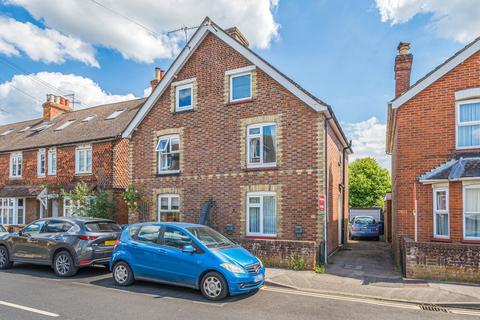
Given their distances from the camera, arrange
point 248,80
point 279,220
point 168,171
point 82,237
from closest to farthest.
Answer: point 82,237, point 279,220, point 248,80, point 168,171

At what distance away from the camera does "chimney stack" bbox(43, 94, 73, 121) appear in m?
28.5

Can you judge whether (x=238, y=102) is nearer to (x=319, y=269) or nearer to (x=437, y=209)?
(x=319, y=269)

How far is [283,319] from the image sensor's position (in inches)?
257

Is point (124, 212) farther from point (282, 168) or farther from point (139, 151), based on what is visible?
point (282, 168)

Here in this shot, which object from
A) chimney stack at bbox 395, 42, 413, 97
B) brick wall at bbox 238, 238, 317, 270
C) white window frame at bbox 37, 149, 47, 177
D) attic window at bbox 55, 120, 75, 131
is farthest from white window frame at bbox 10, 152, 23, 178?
chimney stack at bbox 395, 42, 413, 97

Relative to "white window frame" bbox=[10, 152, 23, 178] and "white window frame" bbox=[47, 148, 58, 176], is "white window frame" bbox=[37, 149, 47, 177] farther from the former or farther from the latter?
"white window frame" bbox=[10, 152, 23, 178]

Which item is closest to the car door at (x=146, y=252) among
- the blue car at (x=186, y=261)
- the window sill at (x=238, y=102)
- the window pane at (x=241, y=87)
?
the blue car at (x=186, y=261)

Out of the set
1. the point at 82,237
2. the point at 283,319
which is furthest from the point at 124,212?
the point at 283,319

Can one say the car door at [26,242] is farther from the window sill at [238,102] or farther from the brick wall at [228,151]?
the window sill at [238,102]

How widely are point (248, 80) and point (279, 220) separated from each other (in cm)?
551

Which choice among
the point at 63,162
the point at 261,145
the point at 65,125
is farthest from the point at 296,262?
the point at 65,125

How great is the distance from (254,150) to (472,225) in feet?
24.1

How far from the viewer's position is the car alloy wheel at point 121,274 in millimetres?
8938

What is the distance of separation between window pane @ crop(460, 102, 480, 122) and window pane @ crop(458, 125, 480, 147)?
24 cm
